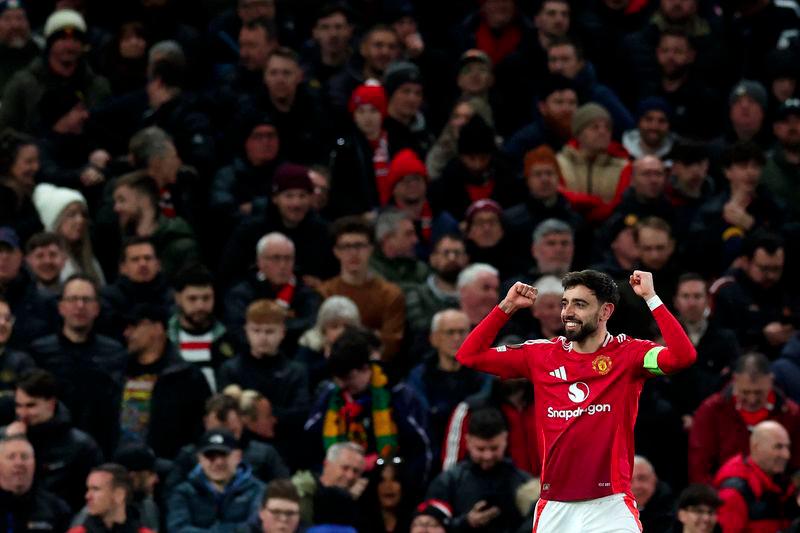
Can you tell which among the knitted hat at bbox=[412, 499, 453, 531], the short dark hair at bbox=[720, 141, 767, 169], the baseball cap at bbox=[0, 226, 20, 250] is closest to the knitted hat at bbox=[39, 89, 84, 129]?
the baseball cap at bbox=[0, 226, 20, 250]

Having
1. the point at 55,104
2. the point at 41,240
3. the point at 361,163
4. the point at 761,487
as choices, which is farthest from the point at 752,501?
the point at 55,104

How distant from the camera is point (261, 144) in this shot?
18.4 m

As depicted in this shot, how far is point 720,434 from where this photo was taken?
15773 millimetres

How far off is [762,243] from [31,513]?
6293 mm

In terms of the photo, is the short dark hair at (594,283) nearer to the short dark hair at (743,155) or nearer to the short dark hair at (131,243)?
the short dark hair at (131,243)

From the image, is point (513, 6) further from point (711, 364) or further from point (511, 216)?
point (711, 364)

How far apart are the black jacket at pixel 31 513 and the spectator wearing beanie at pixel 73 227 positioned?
9.27 feet

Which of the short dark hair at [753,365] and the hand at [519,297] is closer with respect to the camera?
the hand at [519,297]

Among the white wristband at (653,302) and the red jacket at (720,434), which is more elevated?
the white wristband at (653,302)

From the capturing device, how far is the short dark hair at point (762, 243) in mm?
17031

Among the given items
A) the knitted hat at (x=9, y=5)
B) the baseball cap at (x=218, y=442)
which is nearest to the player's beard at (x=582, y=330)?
the baseball cap at (x=218, y=442)

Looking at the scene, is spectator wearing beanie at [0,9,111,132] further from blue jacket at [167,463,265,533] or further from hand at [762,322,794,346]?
hand at [762,322,794,346]

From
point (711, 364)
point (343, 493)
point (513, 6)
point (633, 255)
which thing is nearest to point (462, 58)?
point (513, 6)

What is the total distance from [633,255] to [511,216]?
122 cm
